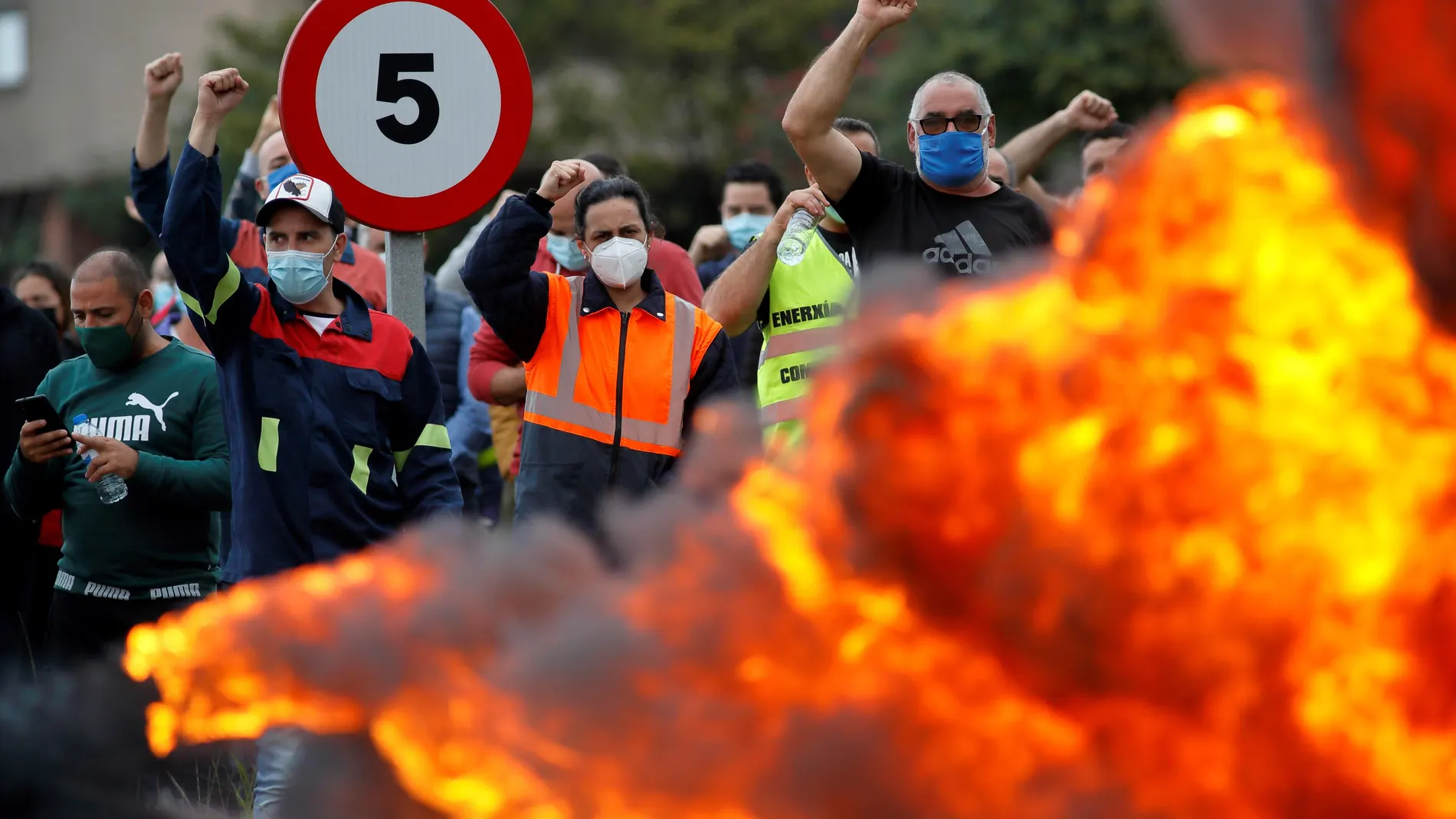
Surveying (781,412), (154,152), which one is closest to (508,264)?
(781,412)

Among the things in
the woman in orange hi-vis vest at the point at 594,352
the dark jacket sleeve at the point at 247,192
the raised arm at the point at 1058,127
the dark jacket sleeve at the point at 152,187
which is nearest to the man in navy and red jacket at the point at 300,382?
the dark jacket sleeve at the point at 152,187

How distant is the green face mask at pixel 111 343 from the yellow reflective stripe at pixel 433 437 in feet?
4.56

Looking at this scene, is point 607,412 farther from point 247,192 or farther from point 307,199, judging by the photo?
point 247,192

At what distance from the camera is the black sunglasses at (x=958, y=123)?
5.69m

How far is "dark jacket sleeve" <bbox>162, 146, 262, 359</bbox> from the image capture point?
203 inches

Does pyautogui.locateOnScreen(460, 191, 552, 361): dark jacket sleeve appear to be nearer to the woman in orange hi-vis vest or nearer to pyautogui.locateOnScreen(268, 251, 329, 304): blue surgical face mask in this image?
the woman in orange hi-vis vest

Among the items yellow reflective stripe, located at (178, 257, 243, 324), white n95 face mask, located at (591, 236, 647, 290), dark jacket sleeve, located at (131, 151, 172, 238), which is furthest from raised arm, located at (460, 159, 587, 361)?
dark jacket sleeve, located at (131, 151, 172, 238)

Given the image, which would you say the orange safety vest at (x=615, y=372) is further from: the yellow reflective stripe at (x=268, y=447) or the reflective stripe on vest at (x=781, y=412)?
the yellow reflective stripe at (x=268, y=447)

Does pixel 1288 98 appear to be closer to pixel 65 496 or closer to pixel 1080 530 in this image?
pixel 1080 530

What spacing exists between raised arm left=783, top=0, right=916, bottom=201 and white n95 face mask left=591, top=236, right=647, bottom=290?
82cm

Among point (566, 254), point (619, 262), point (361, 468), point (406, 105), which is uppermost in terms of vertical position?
point (406, 105)

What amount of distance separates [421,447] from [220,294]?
855 millimetres

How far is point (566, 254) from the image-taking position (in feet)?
25.7

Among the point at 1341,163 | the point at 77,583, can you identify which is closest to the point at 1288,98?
the point at 1341,163
